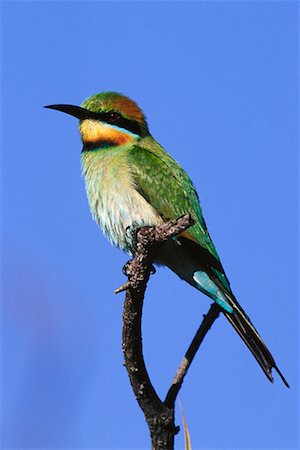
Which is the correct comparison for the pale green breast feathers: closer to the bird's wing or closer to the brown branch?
the bird's wing

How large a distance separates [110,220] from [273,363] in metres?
0.84

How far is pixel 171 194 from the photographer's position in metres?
2.96

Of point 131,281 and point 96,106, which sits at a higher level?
point 96,106

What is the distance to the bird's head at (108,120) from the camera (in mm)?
3174

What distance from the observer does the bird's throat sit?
3.15 meters

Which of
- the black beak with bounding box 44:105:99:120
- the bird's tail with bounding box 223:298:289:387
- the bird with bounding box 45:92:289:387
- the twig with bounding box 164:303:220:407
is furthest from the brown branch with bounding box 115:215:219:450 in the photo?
the black beak with bounding box 44:105:99:120

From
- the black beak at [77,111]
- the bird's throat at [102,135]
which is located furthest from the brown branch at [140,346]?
the black beak at [77,111]

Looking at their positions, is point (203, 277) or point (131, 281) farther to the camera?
point (203, 277)

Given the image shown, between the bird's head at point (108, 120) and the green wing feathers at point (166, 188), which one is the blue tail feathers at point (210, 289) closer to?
the green wing feathers at point (166, 188)

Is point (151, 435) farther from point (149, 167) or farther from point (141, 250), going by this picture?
point (149, 167)

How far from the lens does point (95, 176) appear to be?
10.00 feet

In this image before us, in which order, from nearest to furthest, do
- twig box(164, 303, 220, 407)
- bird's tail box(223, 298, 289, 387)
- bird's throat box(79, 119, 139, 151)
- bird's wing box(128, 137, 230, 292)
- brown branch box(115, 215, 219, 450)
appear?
brown branch box(115, 215, 219, 450), twig box(164, 303, 220, 407), bird's tail box(223, 298, 289, 387), bird's wing box(128, 137, 230, 292), bird's throat box(79, 119, 139, 151)

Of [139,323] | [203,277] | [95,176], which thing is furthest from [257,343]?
[95,176]

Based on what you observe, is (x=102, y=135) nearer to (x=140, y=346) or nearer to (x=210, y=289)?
(x=210, y=289)
